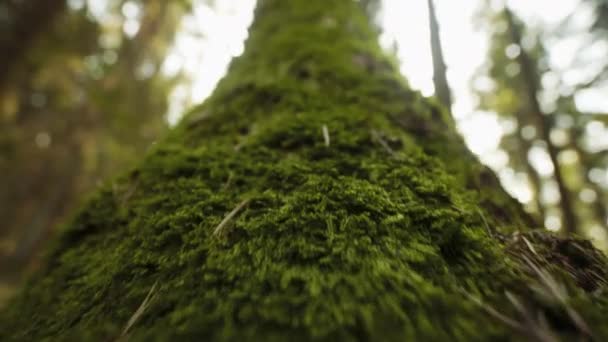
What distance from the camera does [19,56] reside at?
6121mm

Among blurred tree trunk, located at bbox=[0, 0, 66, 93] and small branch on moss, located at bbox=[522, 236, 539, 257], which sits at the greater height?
blurred tree trunk, located at bbox=[0, 0, 66, 93]

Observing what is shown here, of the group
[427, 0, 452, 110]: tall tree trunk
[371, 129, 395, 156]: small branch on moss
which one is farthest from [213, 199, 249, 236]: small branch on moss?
[427, 0, 452, 110]: tall tree trunk

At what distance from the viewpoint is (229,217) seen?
3.79ft

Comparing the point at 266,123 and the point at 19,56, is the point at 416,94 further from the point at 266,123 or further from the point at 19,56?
the point at 19,56

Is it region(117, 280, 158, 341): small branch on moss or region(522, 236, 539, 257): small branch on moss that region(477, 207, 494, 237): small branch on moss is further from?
region(117, 280, 158, 341): small branch on moss

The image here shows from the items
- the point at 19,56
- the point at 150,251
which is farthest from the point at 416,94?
the point at 19,56

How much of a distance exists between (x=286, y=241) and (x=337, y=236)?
0.16 m

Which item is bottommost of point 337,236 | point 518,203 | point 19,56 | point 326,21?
point 518,203

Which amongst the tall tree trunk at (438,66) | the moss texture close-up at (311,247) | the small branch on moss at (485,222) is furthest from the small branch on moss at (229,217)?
the tall tree trunk at (438,66)

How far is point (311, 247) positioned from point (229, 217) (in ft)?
1.21

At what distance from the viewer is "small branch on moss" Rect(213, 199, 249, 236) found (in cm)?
109

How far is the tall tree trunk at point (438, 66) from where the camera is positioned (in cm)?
382

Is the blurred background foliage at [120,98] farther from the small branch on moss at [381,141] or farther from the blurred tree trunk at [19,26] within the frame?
the small branch on moss at [381,141]

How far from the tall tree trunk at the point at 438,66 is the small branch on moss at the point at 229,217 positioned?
130 inches
